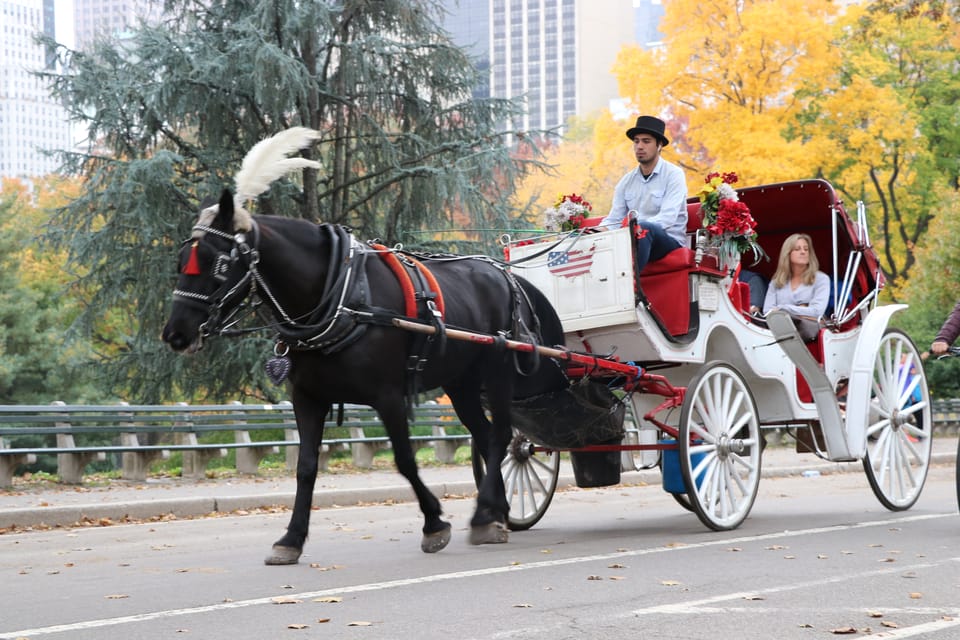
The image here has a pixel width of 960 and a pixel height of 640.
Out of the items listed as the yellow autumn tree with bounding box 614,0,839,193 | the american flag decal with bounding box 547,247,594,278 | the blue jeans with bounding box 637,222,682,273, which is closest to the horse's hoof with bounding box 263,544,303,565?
the american flag decal with bounding box 547,247,594,278

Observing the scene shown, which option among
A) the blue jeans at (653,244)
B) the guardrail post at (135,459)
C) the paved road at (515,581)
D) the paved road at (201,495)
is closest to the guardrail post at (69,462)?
the paved road at (201,495)

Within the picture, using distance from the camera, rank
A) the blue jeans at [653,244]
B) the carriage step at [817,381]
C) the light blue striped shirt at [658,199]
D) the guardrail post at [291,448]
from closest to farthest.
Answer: the blue jeans at [653,244] → the light blue striped shirt at [658,199] → the carriage step at [817,381] → the guardrail post at [291,448]

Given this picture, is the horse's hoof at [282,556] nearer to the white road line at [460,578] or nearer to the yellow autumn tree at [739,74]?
the white road line at [460,578]

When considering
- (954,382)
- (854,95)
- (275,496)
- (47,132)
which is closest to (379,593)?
(275,496)

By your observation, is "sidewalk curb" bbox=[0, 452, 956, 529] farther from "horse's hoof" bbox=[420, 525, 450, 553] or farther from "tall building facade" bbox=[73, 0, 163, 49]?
"tall building facade" bbox=[73, 0, 163, 49]

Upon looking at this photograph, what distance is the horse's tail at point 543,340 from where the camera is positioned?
31.1ft

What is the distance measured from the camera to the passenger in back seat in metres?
9.69

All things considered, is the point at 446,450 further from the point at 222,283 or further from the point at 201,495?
the point at 222,283

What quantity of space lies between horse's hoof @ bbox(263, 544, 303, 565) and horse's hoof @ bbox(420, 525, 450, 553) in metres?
0.90

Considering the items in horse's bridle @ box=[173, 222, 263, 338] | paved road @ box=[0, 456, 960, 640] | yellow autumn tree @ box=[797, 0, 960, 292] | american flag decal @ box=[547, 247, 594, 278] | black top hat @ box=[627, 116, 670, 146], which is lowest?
paved road @ box=[0, 456, 960, 640]

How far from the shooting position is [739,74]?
96.4 ft

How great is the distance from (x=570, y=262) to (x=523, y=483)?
5.94ft

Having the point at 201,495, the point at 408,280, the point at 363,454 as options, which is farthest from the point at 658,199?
the point at 363,454

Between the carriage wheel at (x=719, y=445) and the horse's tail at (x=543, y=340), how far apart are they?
99 centimetres
